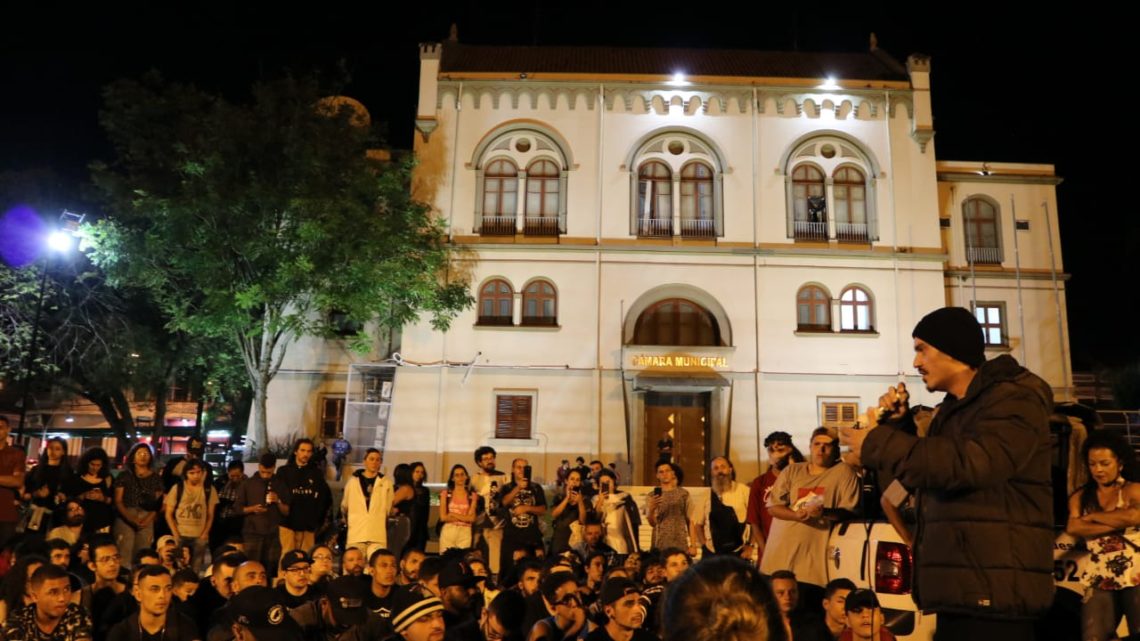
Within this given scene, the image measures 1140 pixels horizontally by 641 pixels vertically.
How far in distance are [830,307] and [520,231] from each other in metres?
9.63

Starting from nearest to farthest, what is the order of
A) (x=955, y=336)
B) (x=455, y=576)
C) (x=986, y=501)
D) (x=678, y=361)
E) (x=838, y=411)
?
1. (x=986, y=501)
2. (x=955, y=336)
3. (x=455, y=576)
4. (x=678, y=361)
5. (x=838, y=411)

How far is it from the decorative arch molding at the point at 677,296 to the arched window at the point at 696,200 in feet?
5.82

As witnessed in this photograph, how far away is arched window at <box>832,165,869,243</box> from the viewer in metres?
25.6

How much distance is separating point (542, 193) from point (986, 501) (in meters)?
23.5

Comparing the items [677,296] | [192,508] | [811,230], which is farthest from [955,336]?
[811,230]

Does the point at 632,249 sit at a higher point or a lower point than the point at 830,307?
higher

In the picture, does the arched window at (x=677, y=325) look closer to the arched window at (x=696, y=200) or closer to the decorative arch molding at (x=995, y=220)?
the arched window at (x=696, y=200)

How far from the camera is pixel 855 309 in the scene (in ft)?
82.6

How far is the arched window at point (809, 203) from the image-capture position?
83.8 feet

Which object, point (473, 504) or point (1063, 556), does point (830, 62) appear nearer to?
point (473, 504)

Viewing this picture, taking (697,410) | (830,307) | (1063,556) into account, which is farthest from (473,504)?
(830,307)

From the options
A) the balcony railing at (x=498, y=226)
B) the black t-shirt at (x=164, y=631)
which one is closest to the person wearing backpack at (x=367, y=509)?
the black t-shirt at (x=164, y=631)

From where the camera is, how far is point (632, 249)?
25.2m

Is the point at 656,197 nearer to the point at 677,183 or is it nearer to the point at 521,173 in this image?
the point at 677,183
